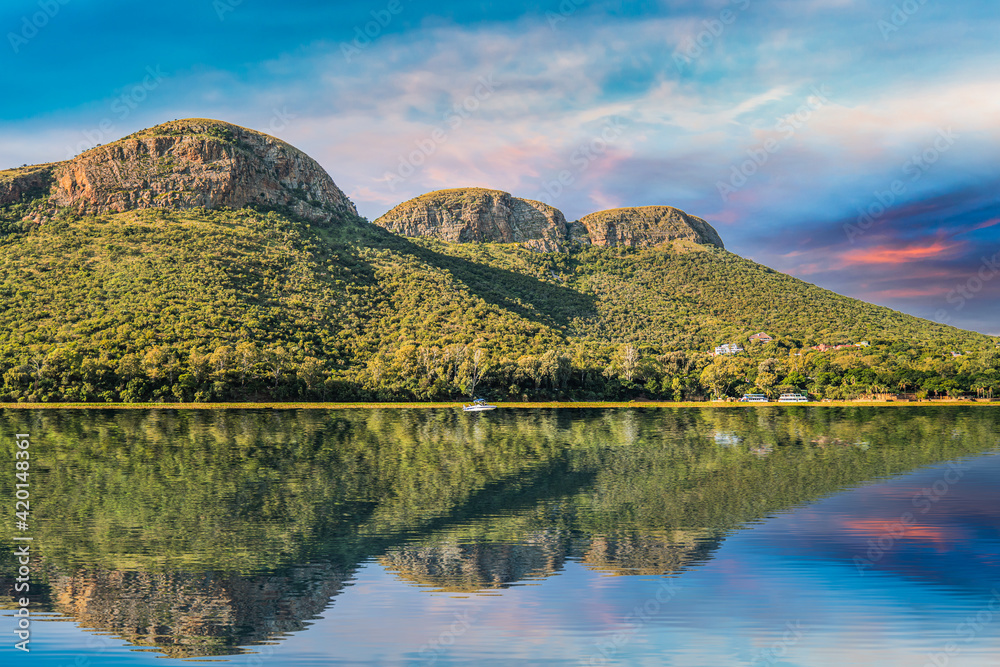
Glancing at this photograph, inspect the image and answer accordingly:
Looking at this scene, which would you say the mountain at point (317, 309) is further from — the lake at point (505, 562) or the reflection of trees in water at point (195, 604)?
the reflection of trees in water at point (195, 604)

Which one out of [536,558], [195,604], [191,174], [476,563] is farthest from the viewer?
[191,174]

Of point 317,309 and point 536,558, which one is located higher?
point 317,309

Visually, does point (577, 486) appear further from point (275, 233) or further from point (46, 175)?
point (46, 175)

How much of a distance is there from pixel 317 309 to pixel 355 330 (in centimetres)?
644

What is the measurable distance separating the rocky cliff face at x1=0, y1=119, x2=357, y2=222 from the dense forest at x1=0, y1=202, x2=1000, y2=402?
5.14 meters

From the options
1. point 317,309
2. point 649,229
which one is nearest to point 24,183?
point 317,309

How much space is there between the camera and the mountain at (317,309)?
78375mm

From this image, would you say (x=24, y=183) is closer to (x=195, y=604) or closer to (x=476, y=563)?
(x=195, y=604)

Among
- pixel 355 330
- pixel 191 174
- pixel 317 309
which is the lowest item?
pixel 355 330

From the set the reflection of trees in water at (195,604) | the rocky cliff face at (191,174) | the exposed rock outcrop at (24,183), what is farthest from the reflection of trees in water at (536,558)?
the exposed rock outcrop at (24,183)

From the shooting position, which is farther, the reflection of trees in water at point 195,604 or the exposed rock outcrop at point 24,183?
the exposed rock outcrop at point 24,183

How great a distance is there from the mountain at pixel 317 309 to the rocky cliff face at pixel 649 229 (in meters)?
28.0

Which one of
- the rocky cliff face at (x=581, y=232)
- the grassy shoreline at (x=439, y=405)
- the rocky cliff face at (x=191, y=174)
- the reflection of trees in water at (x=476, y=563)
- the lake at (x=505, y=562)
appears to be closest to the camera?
the lake at (x=505, y=562)

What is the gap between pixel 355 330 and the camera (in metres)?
97.7
